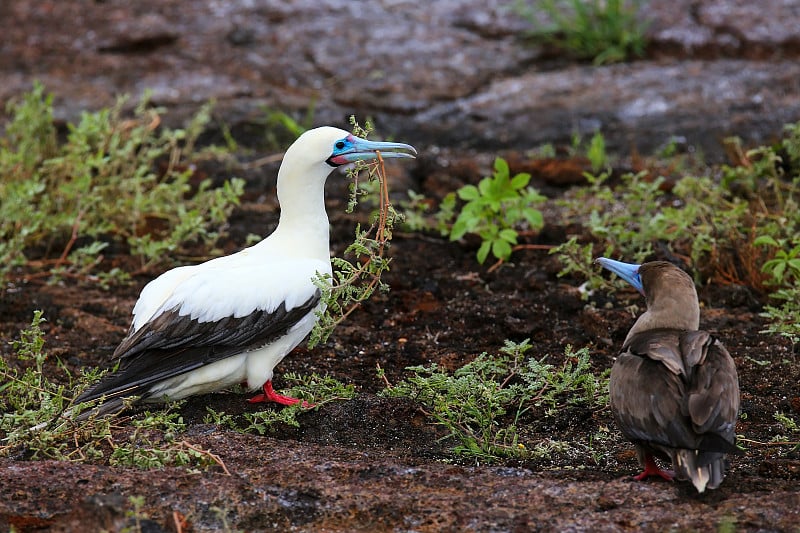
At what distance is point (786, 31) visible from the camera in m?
10.1

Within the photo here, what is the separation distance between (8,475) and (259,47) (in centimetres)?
717

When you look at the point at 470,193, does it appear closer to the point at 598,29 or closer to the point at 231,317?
the point at 231,317

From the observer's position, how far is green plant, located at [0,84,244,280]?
6766mm

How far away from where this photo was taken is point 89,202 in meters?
7.03

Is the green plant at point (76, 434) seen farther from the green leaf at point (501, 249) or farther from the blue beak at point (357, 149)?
the green leaf at point (501, 249)

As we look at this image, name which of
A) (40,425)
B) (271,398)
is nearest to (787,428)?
(271,398)

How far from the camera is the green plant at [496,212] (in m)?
6.67

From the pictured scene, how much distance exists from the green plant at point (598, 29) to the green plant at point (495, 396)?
5.42 m

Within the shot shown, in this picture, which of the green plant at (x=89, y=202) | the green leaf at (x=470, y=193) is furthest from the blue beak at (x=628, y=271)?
the green plant at (x=89, y=202)

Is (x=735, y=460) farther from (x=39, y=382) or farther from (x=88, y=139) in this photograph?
(x=88, y=139)

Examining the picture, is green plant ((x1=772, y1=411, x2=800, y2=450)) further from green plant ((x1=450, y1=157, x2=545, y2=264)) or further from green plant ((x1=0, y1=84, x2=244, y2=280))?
green plant ((x1=0, y1=84, x2=244, y2=280))

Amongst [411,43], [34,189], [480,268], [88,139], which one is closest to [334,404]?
[480,268]

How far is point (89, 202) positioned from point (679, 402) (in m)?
4.27

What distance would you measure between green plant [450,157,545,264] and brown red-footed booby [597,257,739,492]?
7.45 ft
